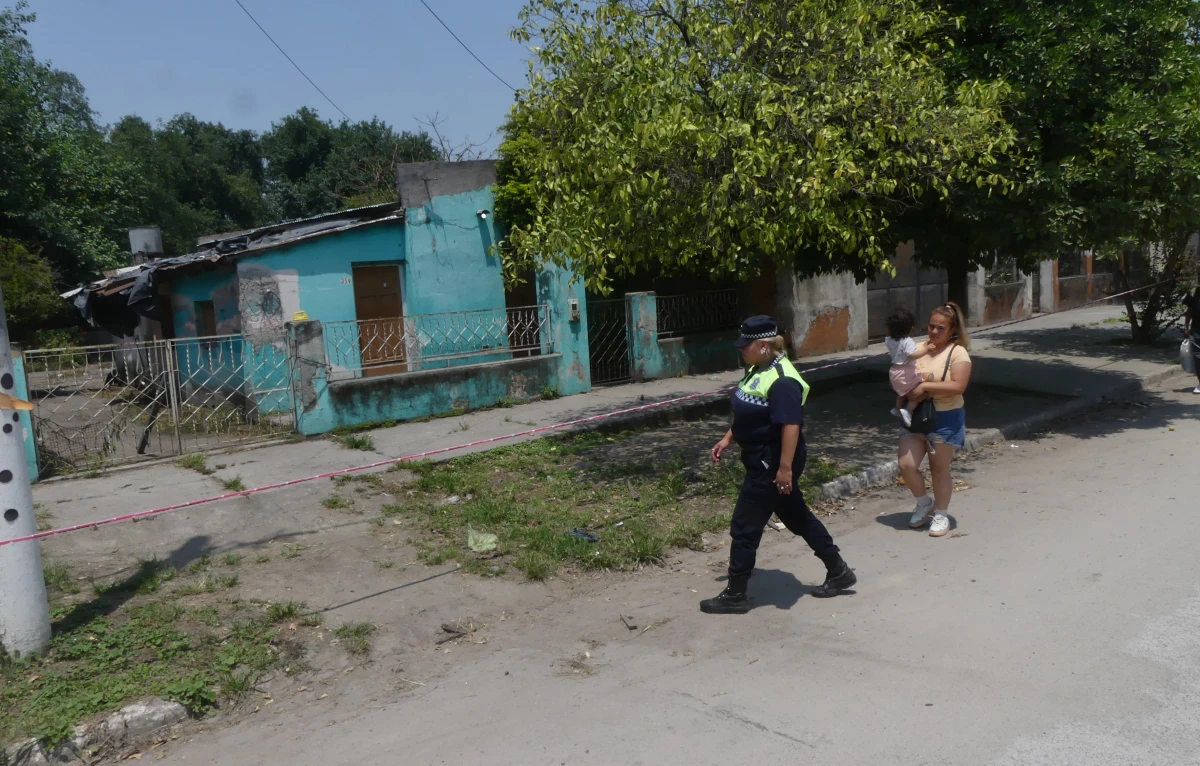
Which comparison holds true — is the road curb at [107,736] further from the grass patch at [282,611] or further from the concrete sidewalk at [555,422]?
the concrete sidewalk at [555,422]

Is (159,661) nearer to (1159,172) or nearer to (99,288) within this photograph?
(1159,172)

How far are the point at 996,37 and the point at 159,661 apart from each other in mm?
9093

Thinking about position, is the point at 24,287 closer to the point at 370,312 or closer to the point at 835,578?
the point at 370,312

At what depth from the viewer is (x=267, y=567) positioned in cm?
618

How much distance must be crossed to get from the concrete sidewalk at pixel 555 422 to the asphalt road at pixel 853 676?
2.37m

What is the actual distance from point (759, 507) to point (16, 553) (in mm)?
3911

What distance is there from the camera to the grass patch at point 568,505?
20.6 ft

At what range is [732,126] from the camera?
707cm

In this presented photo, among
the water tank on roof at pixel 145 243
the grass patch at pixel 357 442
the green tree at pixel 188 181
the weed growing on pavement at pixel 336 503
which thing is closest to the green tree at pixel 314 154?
the green tree at pixel 188 181

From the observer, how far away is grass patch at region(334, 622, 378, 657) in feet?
16.4

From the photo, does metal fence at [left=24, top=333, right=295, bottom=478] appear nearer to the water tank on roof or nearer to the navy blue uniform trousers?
the navy blue uniform trousers

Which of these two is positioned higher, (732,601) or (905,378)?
(905,378)

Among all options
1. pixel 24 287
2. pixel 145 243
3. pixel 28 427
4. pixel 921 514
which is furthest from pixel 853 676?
pixel 24 287

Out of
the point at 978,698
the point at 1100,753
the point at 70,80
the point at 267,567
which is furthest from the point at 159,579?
Answer: the point at 70,80
